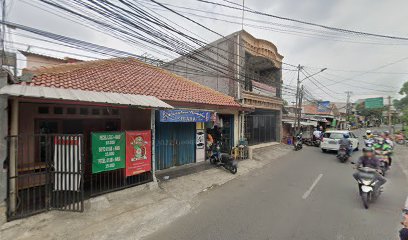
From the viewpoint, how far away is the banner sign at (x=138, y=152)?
19.1 feet

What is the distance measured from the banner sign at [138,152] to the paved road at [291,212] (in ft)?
6.98

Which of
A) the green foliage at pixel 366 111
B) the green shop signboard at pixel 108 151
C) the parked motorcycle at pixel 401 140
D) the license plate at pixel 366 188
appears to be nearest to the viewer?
the license plate at pixel 366 188

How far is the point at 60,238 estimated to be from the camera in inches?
143

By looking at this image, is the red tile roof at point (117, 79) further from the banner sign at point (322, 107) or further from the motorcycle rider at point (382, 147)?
the banner sign at point (322, 107)

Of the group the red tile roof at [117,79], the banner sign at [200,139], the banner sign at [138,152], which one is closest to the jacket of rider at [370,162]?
the red tile roof at [117,79]

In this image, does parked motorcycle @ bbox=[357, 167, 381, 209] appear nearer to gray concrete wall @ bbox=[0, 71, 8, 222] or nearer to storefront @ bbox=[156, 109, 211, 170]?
storefront @ bbox=[156, 109, 211, 170]

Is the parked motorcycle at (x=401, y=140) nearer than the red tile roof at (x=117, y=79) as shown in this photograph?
No

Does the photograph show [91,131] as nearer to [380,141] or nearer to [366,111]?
[380,141]

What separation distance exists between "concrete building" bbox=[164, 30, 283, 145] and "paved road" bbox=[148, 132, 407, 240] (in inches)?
227

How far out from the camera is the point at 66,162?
4527mm

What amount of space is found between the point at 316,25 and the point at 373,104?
1545 inches

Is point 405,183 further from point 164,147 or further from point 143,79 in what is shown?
point 143,79

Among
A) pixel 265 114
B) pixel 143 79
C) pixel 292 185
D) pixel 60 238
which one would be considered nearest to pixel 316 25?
pixel 292 185

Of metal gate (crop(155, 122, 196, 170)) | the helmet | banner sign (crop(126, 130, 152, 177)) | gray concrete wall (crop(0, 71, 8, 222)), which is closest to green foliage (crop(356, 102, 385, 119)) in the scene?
the helmet
